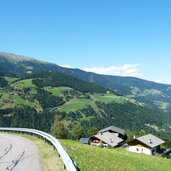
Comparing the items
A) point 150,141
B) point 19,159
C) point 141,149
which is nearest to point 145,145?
point 141,149

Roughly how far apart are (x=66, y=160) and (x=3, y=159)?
570 cm

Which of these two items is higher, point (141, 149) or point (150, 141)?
point (150, 141)

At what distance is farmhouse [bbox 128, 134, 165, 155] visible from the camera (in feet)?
342

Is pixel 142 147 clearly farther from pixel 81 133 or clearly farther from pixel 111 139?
pixel 81 133

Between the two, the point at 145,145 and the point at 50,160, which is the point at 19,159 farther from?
the point at 145,145

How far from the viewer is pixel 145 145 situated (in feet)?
346

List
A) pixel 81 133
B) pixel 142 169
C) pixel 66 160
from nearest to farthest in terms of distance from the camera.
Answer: pixel 66 160
pixel 142 169
pixel 81 133

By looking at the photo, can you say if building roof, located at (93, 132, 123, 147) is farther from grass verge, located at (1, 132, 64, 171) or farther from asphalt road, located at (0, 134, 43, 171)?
grass verge, located at (1, 132, 64, 171)

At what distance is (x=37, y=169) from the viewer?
17.5m

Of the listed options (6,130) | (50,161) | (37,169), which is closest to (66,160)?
(37,169)

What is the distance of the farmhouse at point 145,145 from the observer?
10438 cm

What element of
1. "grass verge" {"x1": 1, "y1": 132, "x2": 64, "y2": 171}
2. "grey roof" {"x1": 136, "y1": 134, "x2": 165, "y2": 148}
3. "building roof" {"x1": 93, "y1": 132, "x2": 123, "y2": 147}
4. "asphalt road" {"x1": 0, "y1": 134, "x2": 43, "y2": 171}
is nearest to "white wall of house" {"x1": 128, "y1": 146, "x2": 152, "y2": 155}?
"grey roof" {"x1": 136, "y1": 134, "x2": 165, "y2": 148}

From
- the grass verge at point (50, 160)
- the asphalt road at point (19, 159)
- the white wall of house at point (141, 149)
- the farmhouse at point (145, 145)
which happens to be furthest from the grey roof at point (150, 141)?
the grass verge at point (50, 160)

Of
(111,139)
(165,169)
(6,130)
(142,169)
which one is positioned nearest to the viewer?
(142,169)
